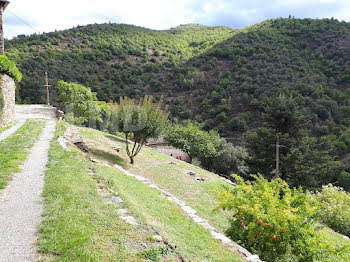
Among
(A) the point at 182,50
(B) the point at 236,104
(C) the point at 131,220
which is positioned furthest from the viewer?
(A) the point at 182,50

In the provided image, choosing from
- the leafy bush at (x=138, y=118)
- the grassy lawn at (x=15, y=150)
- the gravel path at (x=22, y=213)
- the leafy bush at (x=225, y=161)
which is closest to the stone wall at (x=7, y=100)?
the grassy lawn at (x=15, y=150)

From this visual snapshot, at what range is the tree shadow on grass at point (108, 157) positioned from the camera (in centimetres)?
1326

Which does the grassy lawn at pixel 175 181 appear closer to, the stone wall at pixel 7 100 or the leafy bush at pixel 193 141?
the stone wall at pixel 7 100

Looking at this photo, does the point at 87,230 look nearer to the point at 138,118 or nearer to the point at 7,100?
the point at 138,118

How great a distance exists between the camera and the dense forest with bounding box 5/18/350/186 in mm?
40781

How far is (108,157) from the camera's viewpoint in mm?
13906

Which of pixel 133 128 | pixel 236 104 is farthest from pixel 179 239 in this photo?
pixel 236 104

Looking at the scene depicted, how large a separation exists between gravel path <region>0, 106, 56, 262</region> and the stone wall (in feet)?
26.6

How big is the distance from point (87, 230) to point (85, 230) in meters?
0.03

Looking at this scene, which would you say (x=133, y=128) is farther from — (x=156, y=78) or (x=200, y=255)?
(x=156, y=78)

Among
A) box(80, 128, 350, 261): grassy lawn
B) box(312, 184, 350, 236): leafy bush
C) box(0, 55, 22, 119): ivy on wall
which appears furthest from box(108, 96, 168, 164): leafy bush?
box(312, 184, 350, 236): leafy bush

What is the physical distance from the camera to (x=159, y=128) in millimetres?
13906

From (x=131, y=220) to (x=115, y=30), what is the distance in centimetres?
8229

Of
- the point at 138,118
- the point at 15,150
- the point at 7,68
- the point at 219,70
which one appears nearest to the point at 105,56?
the point at 219,70
